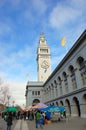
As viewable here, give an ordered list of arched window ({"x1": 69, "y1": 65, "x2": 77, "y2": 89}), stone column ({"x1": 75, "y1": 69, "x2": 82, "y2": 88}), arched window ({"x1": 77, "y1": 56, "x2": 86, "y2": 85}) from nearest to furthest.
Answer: arched window ({"x1": 77, "y1": 56, "x2": 86, "y2": 85}) < stone column ({"x1": 75, "y1": 69, "x2": 82, "y2": 88}) < arched window ({"x1": 69, "y1": 65, "x2": 77, "y2": 89})

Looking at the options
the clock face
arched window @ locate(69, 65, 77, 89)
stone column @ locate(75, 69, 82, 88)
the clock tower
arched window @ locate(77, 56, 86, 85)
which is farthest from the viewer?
the clock face

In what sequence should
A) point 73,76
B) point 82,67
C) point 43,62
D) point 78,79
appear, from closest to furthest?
point 82,67, point 78,79, point 73,76, point 43,62

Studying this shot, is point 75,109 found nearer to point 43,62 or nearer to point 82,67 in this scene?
point 82,67

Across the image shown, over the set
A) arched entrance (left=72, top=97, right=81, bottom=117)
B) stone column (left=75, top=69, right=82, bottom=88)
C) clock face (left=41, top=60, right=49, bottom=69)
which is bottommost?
arched entrance (left=72, top=97, right=81, bottom=117)

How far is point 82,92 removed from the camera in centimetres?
3462

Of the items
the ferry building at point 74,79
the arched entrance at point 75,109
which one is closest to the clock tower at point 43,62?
the ferry building at point 74,79

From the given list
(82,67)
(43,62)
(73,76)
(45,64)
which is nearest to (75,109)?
(73,76)

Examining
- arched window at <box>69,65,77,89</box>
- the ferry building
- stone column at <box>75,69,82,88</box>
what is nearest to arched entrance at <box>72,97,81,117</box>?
the ferry building

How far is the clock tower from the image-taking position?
96.6 m

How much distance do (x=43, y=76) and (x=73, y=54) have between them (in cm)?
5977

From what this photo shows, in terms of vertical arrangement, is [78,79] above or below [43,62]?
below

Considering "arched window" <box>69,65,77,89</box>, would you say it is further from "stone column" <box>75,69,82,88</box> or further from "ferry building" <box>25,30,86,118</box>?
"stone column" <box>75,69,82,88</box>

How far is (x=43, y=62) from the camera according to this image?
100 m

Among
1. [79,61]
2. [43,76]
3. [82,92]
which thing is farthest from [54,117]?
[43,76]
